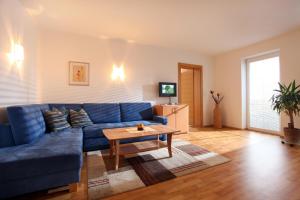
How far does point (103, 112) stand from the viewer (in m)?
3.50

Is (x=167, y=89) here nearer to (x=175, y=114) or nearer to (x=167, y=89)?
(x=167, y=89)

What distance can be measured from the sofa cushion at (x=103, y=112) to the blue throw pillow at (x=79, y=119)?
0.28 m

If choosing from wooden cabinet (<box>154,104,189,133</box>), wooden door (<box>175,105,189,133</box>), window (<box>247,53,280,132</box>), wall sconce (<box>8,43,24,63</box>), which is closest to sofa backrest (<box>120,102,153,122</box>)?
wooden cabinet (<box>154,104,189,133</box>)

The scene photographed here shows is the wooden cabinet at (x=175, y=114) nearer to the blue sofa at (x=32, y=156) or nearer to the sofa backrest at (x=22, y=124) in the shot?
the blue sofa at (x=32, y=156)

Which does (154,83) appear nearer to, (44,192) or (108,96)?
(108,96)

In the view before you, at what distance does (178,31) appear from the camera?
11.5 ft

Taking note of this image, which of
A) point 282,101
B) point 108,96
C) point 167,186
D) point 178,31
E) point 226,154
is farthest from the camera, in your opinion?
point 108,96

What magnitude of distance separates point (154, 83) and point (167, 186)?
3133 mm

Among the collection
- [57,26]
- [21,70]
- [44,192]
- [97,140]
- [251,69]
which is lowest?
[44,192]

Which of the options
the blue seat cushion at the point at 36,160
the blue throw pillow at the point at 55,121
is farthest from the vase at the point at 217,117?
the blue seat cushion at the point at 36,160

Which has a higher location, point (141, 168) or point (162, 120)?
point (162, 120)

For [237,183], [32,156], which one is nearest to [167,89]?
[237,183]

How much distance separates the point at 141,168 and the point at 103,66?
2.72 meters

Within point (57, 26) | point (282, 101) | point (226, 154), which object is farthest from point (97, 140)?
point (282, 101)
